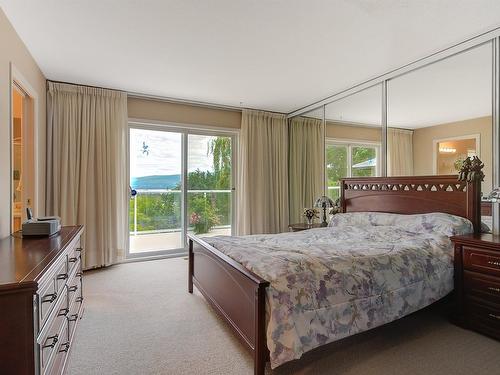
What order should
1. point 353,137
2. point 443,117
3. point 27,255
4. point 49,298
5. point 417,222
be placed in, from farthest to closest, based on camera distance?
point 353,137 < point 443,117 < point 417,222 < point 27,255 < point 49,298

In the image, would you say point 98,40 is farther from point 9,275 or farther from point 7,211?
point 9,275

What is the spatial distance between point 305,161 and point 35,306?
4.43 meters

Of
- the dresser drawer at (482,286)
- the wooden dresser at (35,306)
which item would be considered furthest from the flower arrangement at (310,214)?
the wooden dresser at (35,306)

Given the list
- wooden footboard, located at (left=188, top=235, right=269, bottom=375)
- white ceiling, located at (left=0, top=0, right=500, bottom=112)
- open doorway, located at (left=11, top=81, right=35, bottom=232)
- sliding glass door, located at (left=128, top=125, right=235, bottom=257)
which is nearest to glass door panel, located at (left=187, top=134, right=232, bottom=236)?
sliding glass door, located at (left=128, top=125, right=235, bottom=257)

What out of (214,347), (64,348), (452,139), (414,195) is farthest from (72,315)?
(452,139)

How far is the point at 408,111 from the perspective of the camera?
3.49 meters

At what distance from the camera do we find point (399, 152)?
3.52m

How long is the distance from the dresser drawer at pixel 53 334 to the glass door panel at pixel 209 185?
3.18 metres

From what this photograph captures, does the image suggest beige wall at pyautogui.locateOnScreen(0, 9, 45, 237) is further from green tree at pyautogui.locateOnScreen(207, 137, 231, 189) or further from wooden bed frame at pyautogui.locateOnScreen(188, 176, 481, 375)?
green tree at pyautogui.locateOnScreen(207, 137, 231, 189)

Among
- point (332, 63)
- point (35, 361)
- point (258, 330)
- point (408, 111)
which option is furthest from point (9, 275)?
point (408, 111)

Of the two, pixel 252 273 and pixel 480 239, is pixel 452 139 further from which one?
pixel 252 273

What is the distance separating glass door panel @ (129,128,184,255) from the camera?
4.63 meters

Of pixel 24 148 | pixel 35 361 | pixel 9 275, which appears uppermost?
pixel 24 148

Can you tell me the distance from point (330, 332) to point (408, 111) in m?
2.83
